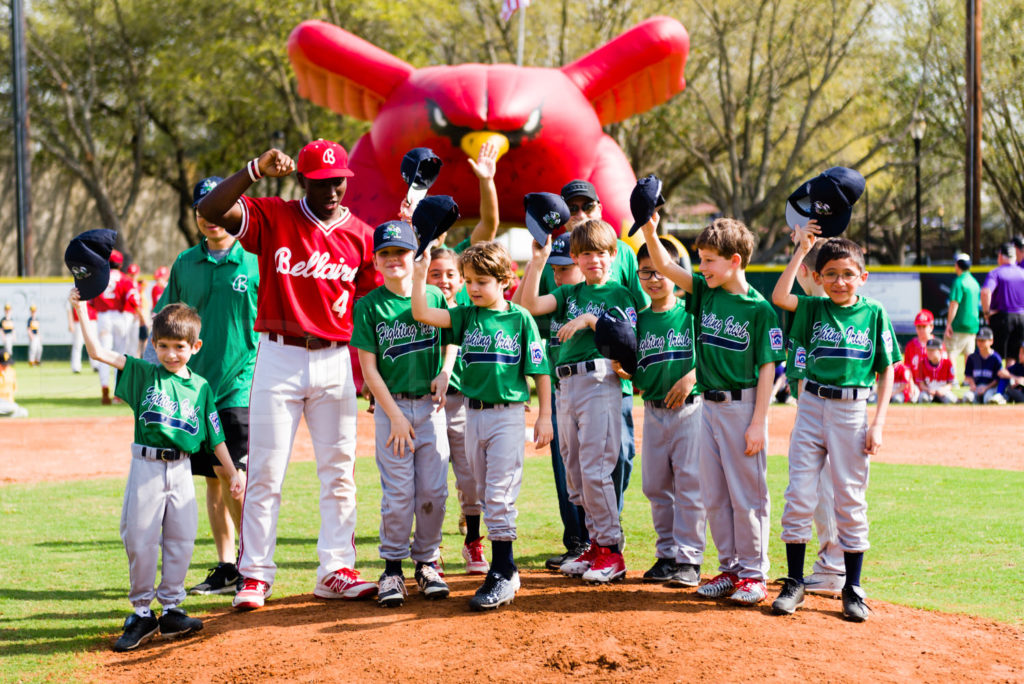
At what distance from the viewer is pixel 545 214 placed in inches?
186

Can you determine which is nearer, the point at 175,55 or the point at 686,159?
the point at 175,55

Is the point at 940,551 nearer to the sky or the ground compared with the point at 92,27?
nearer to the ground

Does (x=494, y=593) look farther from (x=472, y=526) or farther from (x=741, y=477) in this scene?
(x=741, y=477)

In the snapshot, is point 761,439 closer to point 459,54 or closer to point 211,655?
point 211,655

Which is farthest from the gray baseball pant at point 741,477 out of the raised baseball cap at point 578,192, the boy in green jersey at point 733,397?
the raised baseball cap at point 578,192

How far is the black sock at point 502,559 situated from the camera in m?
4.38

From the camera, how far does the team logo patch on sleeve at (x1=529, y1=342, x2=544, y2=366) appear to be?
4.53 m

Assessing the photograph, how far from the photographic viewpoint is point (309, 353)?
4.48 meters

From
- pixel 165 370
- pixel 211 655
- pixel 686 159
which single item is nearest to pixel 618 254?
pixel 165 370

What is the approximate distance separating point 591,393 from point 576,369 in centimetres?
14

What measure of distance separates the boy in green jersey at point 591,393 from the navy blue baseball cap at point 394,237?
64cm

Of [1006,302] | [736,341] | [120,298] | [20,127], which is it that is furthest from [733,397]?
[20,127]

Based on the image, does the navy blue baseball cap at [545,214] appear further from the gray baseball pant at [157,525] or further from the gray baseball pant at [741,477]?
the gray baseball pant at [157,525]

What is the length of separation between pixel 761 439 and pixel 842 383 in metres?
0.43
